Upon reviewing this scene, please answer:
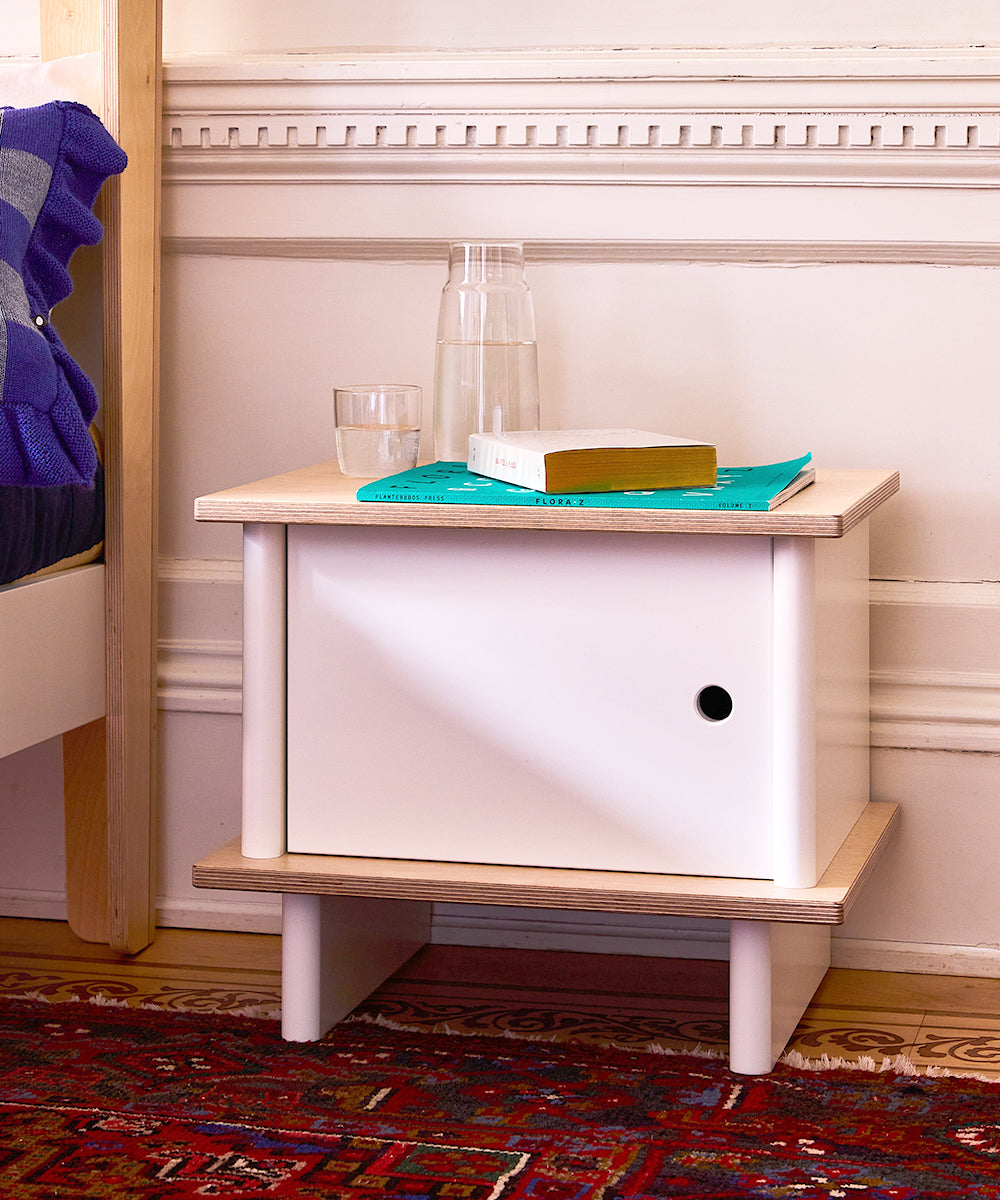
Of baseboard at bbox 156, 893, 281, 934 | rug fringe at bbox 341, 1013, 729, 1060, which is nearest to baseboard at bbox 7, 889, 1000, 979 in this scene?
baseboard at bbox 156, 893, 281, 934

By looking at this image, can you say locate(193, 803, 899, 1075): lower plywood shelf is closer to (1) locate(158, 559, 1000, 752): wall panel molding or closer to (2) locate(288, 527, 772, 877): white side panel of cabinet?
(2) locate(288, 527, 772, 877): white side panel of cabinet

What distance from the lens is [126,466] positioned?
4.39 feet

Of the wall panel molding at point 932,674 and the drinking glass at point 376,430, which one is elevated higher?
the drinking glass at point 376,430

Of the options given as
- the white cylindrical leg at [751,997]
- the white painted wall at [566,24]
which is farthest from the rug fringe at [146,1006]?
the white painted wall at [566,24]

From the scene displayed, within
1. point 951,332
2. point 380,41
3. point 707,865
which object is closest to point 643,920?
point 707,865

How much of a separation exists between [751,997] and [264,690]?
0.41 m

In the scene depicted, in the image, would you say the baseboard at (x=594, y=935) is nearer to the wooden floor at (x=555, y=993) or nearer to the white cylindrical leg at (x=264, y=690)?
the wooden floor at (x=555, y=993)

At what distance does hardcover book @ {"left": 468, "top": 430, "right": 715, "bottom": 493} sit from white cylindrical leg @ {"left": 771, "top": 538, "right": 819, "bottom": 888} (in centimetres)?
A: 10

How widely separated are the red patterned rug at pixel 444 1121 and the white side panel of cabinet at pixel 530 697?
15cm

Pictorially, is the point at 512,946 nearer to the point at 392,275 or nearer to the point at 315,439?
the point at 315,439

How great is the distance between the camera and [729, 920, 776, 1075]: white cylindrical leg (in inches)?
41.6

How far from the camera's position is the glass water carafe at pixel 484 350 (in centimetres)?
125

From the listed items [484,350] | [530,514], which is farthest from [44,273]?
[530,514]

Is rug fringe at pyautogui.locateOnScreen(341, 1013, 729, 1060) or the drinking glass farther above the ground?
the drinking glass
